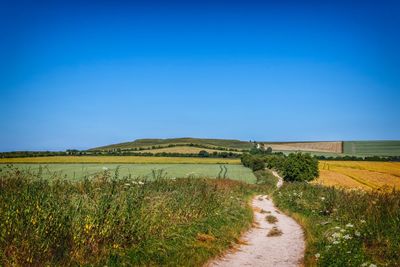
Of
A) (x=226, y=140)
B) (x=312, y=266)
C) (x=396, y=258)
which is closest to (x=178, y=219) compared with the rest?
(x=312, y=266)

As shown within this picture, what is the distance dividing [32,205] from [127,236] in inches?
101

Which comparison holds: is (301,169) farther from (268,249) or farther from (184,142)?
(184,142)

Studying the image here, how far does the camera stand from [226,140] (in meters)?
168

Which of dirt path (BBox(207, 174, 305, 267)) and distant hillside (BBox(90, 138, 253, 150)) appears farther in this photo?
distant hillside (BBox(90, 138, 253, 150))

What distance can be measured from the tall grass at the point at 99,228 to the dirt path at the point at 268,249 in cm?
58

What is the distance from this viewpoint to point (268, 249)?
479 inches

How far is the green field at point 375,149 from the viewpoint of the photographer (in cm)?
10381

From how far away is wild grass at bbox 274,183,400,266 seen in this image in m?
9.38

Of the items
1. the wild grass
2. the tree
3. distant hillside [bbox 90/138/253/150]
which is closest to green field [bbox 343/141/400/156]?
distant hillside [bbox 90/138/253/150]

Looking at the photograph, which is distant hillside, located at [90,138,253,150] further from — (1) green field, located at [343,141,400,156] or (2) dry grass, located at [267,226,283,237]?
(2) dry grass, located at [267,226,283,237]

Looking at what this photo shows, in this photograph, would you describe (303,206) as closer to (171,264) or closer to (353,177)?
(171,264)

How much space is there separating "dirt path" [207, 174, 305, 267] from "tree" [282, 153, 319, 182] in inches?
1723

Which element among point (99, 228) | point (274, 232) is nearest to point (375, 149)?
point (274, 232)

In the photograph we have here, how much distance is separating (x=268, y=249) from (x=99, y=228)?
6103mm
